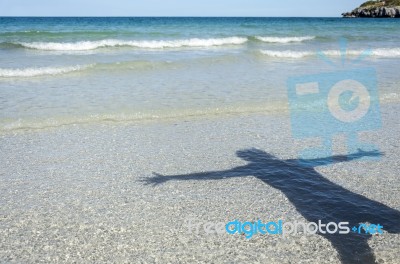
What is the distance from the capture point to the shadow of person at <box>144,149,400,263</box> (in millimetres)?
3752

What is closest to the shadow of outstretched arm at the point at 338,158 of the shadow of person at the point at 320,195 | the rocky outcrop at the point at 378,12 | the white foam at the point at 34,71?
the shadow of person at the point at 320,195

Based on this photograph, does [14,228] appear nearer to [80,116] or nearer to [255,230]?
[255,230]

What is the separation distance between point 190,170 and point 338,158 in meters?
2.46

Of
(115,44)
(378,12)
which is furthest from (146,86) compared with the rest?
(378,12)

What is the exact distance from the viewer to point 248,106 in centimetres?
924

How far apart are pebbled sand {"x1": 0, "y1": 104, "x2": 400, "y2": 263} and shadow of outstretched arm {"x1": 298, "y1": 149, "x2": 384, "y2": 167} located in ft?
0.56

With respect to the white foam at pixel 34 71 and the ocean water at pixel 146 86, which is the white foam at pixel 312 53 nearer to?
the ocean water at pixel 146 86

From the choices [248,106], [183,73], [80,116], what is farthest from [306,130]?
[183,73]

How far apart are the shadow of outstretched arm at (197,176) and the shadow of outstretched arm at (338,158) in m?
1.12

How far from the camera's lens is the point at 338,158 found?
6160 mm

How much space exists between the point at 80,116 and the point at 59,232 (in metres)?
4.74

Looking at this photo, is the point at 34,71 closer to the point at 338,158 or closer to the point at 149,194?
the point at 149,194

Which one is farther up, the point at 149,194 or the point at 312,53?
the point at 312,53

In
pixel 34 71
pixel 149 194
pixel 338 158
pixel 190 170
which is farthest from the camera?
pixel 34 71
